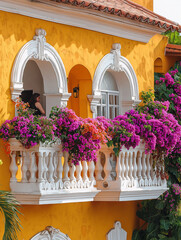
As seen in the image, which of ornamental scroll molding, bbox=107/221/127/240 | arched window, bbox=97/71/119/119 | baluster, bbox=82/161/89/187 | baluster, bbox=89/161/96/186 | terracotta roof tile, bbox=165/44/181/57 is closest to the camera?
baluster, bbox=82/161/89/187

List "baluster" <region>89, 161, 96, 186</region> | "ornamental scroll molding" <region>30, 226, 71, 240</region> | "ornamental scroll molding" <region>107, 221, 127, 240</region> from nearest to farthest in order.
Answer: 1. "ornamental scroll molding" <region>30, 226, 71, 240</region>
2. "baluster" <region>89, 161, 96, 186</region>
3. "ornamental scroll molding" <region>107, 221, 127, 240</region>

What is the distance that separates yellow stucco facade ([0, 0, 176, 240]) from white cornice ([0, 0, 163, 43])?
0.42 ft

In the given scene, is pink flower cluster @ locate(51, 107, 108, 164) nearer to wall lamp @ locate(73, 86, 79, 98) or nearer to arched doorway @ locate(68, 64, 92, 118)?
arched doorway @ locate(68, 64, 92, 118)

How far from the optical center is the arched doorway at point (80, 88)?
18.0 metres

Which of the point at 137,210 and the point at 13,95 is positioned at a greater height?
the point at 13,95

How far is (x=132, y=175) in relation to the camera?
1800 cm

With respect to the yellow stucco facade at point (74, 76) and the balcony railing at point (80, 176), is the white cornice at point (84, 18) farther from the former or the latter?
the balcony railing at point (80, 176)

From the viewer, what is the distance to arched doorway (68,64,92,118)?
1802 cm

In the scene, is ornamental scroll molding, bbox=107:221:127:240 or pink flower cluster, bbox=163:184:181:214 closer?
ornamental scroll molding, bbox=107:221:127:240

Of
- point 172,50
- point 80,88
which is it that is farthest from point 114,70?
point 172,50

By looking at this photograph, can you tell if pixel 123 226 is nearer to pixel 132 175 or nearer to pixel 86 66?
pixel 132 175

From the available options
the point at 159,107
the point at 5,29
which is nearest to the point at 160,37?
the point at 159,107

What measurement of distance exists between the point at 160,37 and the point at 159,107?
4.44 metres

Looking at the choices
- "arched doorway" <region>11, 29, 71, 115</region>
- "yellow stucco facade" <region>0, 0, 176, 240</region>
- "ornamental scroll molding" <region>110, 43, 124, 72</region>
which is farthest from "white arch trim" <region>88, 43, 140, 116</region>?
"arched doorway" <region>11, 29, 71, 115</region>
